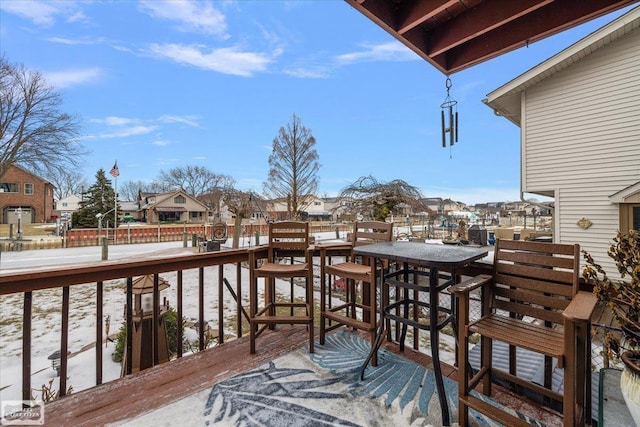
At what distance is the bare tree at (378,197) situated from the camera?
787 centimetres

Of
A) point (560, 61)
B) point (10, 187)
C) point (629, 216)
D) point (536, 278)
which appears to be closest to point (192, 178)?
point (10, 187)

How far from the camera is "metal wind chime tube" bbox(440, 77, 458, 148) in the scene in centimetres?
261

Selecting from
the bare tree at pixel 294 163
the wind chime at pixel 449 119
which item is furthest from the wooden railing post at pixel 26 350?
the bare tree at pixel 294 163

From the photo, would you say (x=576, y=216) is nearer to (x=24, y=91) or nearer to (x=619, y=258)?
(x=619, y=258)

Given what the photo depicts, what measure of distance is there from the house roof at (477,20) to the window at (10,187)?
33853 mm

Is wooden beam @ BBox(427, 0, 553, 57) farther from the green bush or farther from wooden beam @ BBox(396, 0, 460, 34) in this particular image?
the green bush

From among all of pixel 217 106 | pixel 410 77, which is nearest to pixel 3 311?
pixel 410 77

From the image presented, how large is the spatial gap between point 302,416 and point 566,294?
1591 mm

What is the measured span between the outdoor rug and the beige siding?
227 inches

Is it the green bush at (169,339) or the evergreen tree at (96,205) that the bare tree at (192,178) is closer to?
the evergreen tree at (96,205)

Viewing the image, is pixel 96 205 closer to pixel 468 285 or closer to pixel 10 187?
pixel 10 187

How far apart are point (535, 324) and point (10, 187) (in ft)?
114

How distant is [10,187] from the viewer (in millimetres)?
23828

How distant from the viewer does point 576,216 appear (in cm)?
589
